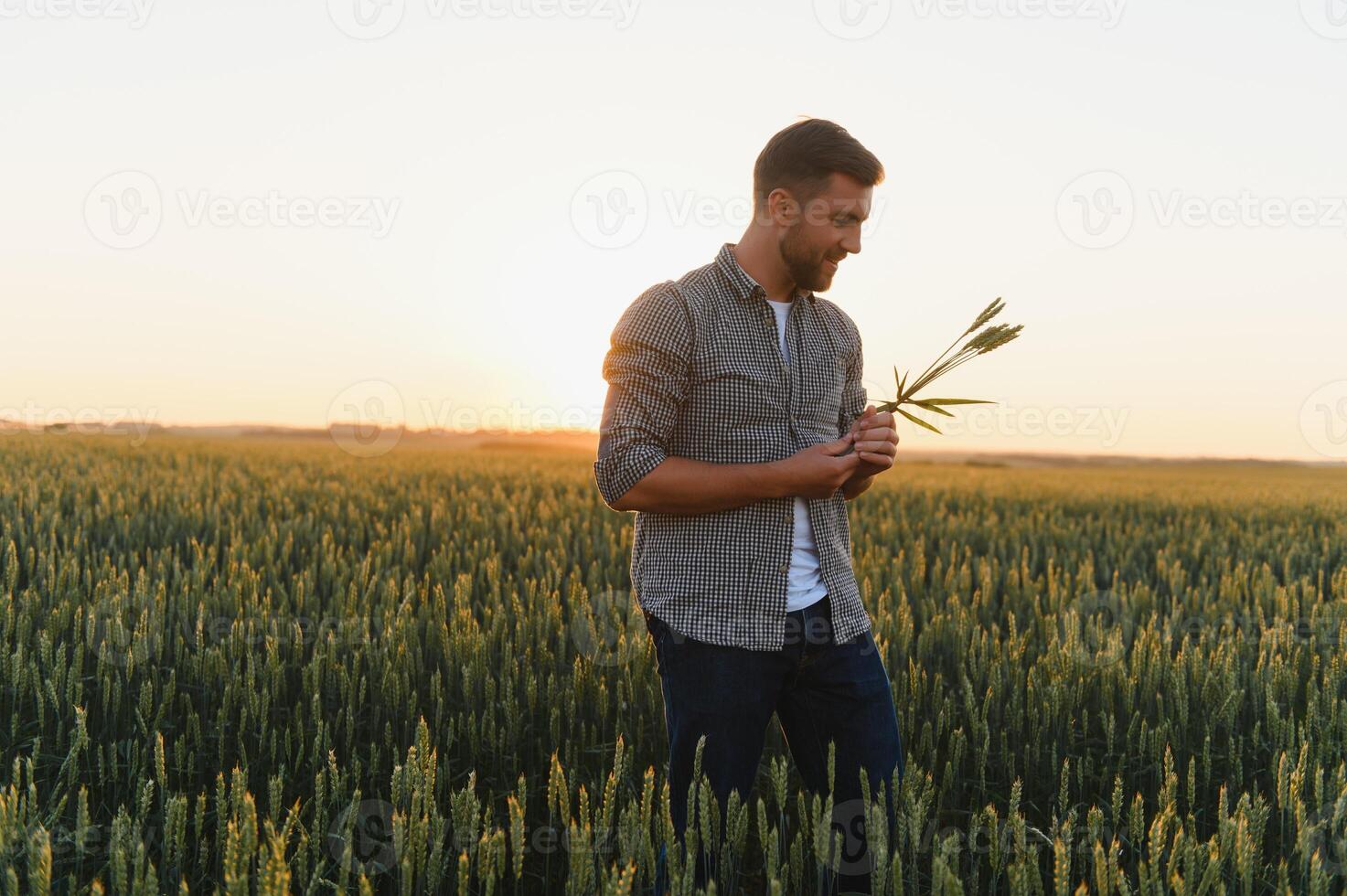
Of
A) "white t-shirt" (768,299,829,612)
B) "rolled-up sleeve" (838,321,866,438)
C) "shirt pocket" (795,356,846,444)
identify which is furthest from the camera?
"rolled-up sleeve" (838,321,866,438)

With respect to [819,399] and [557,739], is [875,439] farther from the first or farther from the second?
[557,739]

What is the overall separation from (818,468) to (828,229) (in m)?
0.51

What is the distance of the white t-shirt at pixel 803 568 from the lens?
2.02 meters

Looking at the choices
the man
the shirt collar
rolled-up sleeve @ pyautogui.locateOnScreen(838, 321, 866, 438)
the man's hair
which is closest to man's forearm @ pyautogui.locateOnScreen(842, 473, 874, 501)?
the man

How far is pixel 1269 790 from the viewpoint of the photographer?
297cm

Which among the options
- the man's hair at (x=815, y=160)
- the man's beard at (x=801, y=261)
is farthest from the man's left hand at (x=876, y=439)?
the man's hair at (x=815, y=160)

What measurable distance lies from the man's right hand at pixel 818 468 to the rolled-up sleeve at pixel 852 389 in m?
0.44

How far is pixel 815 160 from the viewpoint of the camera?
6.50 ft

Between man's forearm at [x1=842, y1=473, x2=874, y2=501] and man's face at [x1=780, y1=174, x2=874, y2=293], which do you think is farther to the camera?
man's forearm at [x1=842, y1=473, x2=874, y2=501]

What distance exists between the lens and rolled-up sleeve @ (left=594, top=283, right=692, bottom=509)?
76.0 inches

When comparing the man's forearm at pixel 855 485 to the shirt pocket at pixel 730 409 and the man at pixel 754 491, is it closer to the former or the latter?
the man at pixel 754 491

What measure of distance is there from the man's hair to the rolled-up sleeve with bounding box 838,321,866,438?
502 mm

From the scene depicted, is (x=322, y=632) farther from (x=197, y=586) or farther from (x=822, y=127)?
(x=822, y=127)

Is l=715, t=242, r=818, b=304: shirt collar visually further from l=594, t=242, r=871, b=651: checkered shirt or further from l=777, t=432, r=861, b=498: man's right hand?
l=777, t=432, r=861, b=498: man's right hand
